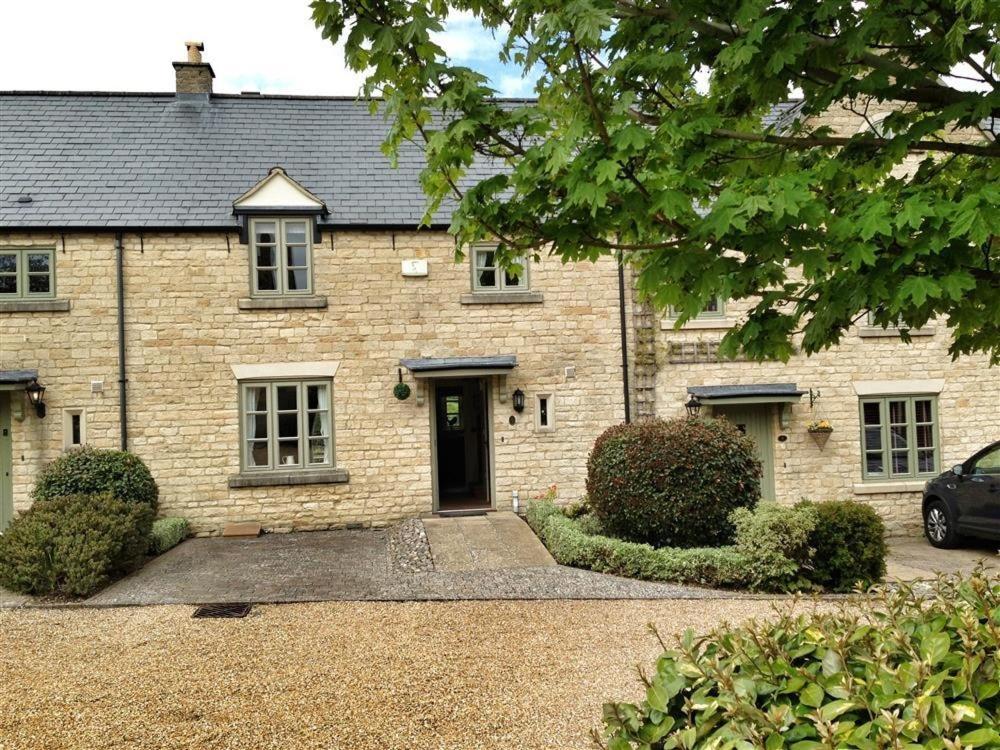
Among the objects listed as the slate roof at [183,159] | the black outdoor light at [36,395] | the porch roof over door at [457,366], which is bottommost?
the black outdoor light at [36,395]

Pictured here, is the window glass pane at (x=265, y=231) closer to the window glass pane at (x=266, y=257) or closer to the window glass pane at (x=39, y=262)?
the window glass pane at (x=266, y=257)

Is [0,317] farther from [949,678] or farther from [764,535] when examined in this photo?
[949,678]

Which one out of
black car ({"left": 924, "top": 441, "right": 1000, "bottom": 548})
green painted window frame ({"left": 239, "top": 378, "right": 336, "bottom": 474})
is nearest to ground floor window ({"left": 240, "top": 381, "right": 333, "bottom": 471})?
green painted window frame ({"left": 239, "top": 378, "right": 336, "bottom": 474})

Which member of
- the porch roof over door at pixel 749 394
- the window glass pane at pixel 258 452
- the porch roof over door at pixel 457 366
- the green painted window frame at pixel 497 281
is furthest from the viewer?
the green painted window frame at pixel 497 281

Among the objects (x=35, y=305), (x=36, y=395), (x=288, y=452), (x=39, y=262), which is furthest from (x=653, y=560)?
(x=39, y=262)

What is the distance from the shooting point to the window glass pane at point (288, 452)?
11.6 metres

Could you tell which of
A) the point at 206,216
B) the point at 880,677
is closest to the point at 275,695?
the point at 880,677

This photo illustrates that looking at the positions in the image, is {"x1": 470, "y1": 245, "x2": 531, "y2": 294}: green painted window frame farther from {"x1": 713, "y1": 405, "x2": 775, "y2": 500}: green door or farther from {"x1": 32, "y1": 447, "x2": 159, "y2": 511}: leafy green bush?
{"x1": 32, "y1": 447, "x2": 159, "y2": 511}: leafy green bush

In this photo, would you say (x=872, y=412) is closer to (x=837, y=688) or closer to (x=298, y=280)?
(x=298, y=280)

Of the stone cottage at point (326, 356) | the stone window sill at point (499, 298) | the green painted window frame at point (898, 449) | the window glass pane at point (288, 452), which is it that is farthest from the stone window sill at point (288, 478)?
the green painted window frame at point (898, 449)

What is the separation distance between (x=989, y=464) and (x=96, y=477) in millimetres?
12742

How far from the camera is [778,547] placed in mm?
7742

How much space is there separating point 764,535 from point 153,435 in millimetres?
9146

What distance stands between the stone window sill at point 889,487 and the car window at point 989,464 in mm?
2233
